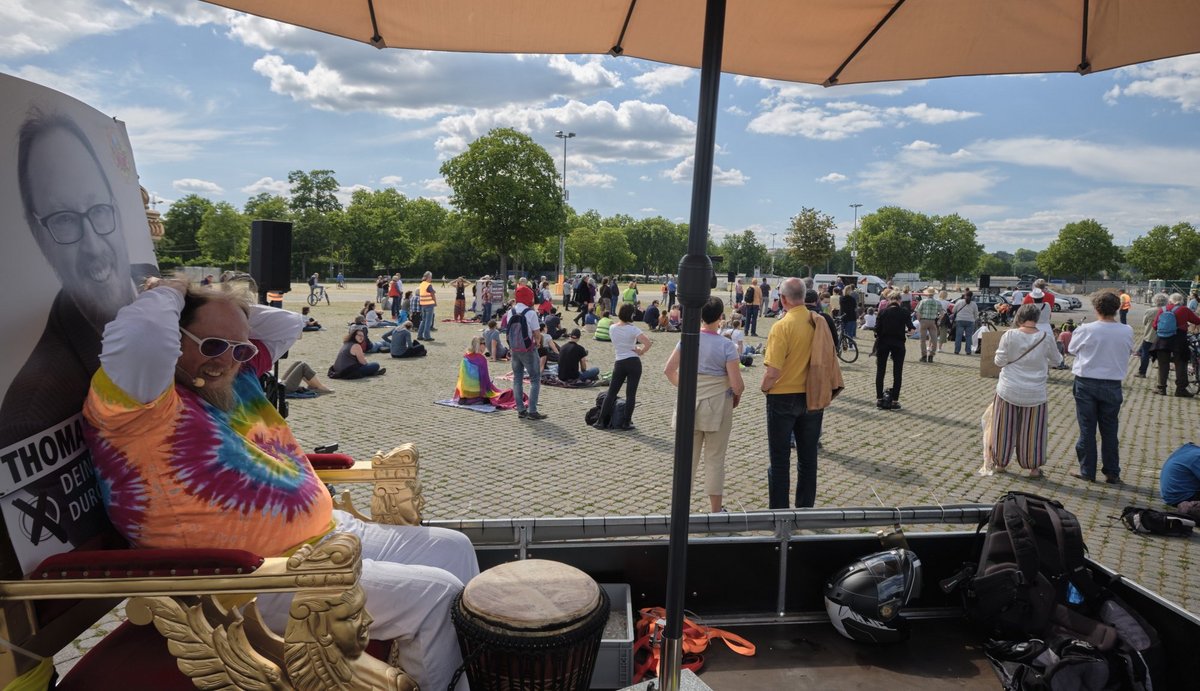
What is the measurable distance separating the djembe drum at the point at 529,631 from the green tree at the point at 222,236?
77576mm

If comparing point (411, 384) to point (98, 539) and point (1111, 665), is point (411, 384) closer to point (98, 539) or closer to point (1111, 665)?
point (98, 539)

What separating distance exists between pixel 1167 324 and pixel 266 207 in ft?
272

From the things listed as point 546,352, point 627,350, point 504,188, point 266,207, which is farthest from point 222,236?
point 627,350

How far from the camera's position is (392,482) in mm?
3029

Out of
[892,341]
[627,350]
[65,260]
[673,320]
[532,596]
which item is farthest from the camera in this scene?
[673,320]

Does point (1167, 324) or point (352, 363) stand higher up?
point (1167, 324)

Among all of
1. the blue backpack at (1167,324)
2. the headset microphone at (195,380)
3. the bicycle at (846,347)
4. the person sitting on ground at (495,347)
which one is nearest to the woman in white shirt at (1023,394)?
the headset microphone at (195,380)

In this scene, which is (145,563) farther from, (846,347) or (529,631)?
(846,347)

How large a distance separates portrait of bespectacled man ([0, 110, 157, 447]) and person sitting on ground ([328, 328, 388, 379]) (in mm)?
10659

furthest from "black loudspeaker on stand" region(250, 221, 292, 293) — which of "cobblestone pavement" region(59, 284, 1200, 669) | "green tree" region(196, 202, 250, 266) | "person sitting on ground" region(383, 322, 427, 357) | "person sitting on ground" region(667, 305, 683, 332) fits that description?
"green tree" region(196, 202, 250, 266)

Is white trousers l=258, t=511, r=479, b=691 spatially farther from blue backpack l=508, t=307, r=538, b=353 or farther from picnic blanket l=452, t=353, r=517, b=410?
picnic blanket l=452, t=353, r=517, b=410

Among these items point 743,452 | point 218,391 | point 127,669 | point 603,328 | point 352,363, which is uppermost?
point 218,391

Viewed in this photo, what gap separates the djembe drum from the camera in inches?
84.8

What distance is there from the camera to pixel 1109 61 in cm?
286
